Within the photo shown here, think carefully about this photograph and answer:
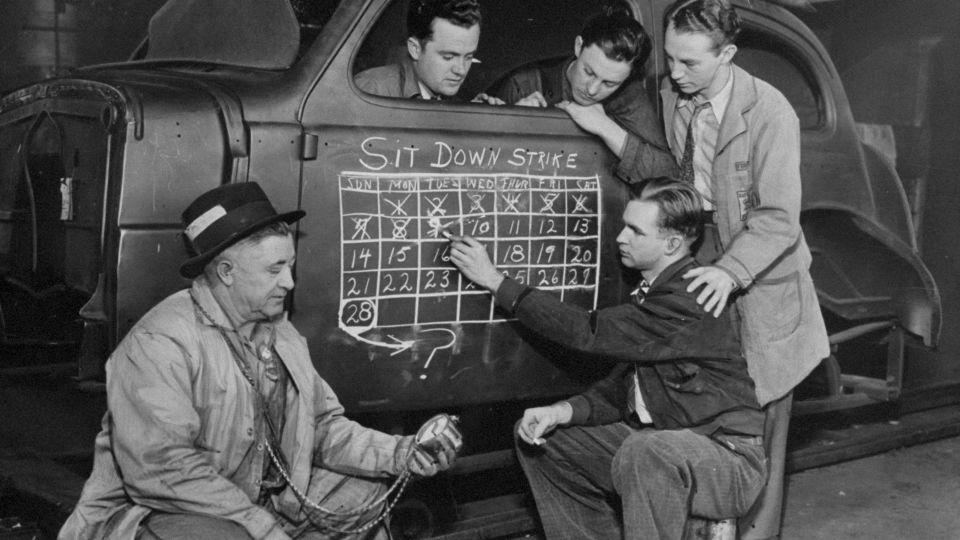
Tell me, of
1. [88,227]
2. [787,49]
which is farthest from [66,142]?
[787,49]

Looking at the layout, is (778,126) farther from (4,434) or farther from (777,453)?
(4,434)

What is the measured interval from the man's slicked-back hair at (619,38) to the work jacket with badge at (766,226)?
355mm

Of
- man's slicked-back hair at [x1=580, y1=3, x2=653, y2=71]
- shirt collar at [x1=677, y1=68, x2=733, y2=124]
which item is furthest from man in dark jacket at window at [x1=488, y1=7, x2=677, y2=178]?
shirt collar at [x1=677, y1=68, x2=733, y2=124]

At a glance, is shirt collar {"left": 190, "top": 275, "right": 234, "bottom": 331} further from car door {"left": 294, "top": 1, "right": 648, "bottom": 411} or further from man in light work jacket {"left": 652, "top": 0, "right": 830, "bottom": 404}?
man in light work jacket {"left": 652, "top": 0, "right": 830, "bottom": 404}

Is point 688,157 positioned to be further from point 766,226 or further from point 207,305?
point 207,305

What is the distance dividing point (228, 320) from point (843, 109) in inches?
132

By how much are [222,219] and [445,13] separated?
129cm

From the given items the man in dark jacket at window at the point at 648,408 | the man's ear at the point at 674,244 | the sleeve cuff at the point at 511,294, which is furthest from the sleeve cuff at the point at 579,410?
the man's ear at the point at 674,244

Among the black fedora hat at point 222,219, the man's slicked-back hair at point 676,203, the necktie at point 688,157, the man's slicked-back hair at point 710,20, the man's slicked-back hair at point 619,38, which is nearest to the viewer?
the black fedora hat at point 222,219

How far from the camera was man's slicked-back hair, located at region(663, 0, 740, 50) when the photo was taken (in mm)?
3952

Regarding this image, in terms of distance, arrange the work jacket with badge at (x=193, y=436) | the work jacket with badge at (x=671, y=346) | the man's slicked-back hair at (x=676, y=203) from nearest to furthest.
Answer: the work jacket with badge at (x=193, y=436), the work jacket with badge at (x=671, y=346), the man's slicked-back hair at (x=676, y=203)

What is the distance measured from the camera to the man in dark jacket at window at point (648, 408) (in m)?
3.50

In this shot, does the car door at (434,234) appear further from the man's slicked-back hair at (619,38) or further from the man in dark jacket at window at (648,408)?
the man's slicked-back hair at (619,38)

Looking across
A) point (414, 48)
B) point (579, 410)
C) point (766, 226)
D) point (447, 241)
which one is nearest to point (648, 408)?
point (579, 410)
